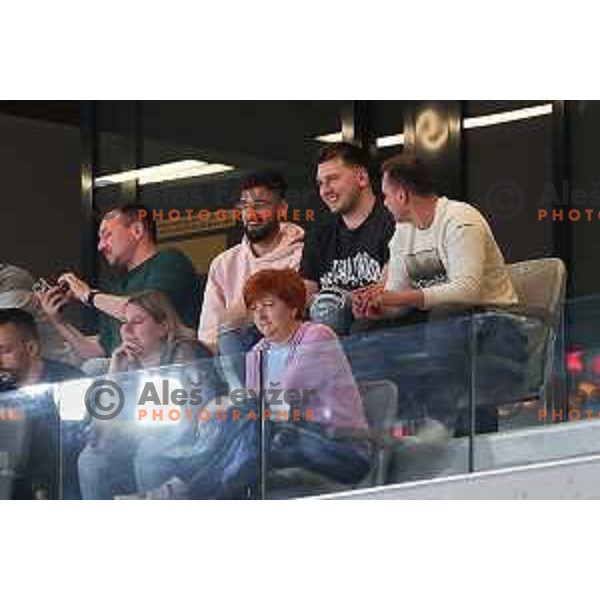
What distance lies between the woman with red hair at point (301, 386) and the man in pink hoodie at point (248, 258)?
3.2 inches

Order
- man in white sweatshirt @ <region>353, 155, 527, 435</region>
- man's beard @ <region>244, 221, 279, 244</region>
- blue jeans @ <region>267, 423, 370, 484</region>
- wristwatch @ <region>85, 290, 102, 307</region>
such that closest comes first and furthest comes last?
man in white sweatshirt @ <region>353, 155, 527, 435</region>
blue jeans @ <region>267, 423, 370, 484</region>
man's beard @ <region>244, 221, 279, 244</region>
wristwatch @ <region>85, 290, 102, 307</region>

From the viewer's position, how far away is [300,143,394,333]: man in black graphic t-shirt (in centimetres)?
1061

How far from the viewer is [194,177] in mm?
10867

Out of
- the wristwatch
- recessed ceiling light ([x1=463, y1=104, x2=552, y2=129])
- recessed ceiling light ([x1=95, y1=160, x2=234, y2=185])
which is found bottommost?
the wristwatch

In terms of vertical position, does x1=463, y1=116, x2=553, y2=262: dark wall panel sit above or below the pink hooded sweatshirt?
above

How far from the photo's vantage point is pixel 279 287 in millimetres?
10680

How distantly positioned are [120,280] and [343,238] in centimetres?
113

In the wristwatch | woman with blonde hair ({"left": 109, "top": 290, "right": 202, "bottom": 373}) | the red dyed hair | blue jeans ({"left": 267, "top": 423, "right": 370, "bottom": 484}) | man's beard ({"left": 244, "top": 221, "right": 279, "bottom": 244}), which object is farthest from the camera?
the wristwatch

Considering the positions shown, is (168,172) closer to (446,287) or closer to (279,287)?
(279,287)

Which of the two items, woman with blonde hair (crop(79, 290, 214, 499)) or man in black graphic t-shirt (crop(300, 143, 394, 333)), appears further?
woman with blonde hair (crop(79, 290, 214, 499))

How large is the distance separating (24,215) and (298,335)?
4.98 feet

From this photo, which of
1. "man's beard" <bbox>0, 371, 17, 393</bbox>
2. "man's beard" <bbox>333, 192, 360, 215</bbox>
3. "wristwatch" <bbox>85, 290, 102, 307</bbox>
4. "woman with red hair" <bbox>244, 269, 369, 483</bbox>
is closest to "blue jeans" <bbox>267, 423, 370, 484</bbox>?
"woman with red hair" <bbox>244, 269, 369, 483</bbox>

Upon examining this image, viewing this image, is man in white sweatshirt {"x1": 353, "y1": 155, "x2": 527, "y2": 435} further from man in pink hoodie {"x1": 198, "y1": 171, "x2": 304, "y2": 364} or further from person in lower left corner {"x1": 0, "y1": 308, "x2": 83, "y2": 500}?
person in lower left corner {"x1": 0, "y1": 308, "x2": 83, "y2": 500}
